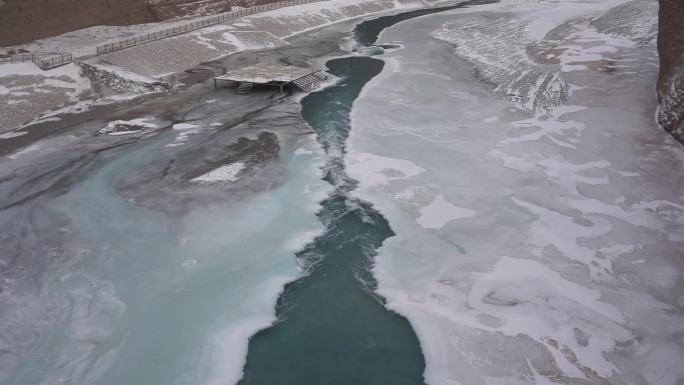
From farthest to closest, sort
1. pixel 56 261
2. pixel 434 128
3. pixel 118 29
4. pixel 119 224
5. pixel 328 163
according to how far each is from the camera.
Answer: pixel 118 29 → pixel 434 128 → pixel 328 163 → pixel 119 224 → pixel 56 261

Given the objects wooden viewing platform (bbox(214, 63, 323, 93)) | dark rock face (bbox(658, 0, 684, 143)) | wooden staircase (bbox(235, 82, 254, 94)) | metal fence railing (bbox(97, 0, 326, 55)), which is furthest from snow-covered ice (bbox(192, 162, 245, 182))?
dark rock face (bbox(658, 0, 684, 143))

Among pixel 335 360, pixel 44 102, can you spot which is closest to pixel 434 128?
pixel 335 360

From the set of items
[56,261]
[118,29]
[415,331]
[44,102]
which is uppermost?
[118,29]

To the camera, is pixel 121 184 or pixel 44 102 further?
pixel 44 102

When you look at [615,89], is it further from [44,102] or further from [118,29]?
[118,29]

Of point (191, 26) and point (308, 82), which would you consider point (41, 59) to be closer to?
point (191, 26)

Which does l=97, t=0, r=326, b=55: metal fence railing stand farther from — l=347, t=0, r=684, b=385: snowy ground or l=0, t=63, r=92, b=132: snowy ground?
l=347, t=0, r=684, b=385: snowy ground

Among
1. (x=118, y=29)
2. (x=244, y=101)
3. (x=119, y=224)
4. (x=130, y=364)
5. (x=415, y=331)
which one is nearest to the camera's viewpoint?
(x=130, y=364)

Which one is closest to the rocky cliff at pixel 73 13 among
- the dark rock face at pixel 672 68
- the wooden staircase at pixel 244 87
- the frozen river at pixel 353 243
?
the frozen river at pixel 353 243
